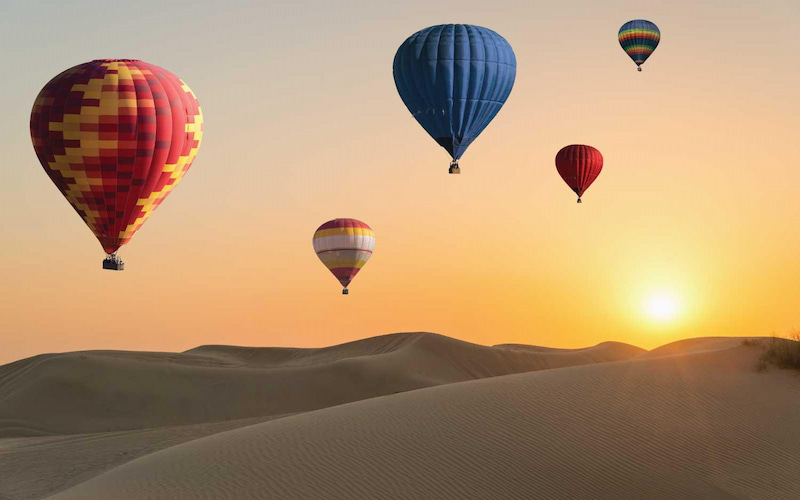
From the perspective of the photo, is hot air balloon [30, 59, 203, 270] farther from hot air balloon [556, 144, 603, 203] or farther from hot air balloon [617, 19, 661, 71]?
hot air balloon [617, 19, 661, 71]

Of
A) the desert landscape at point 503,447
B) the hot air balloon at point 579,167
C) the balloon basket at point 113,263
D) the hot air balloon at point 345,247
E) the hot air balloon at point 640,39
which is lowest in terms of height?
the desert landscape at point 503,447

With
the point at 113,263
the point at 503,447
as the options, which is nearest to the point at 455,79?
the point at 113,263

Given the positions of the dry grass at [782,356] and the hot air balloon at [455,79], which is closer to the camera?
the dry grass at [782,356]

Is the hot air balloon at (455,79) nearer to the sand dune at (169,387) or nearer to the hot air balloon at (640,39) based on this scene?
the sand dune at (169,387)

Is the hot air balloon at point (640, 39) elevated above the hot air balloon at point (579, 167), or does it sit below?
above

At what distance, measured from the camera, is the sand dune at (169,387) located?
37531 mm

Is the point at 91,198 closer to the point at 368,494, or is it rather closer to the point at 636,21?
the point at 368,494

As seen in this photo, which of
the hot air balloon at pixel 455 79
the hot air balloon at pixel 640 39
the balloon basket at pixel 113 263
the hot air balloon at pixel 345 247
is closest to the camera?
the balloon basket at pixel 113 263

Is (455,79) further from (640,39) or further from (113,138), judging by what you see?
(640,39)

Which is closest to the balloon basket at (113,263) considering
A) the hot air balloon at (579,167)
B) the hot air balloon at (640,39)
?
the hot air balloon at (579,167)

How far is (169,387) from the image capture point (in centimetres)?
4078

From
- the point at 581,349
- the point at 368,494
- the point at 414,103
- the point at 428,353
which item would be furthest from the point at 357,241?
the point at 368,494

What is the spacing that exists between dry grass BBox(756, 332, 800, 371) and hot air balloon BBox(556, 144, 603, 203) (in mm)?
22399

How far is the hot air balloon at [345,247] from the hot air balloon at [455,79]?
12510mm
